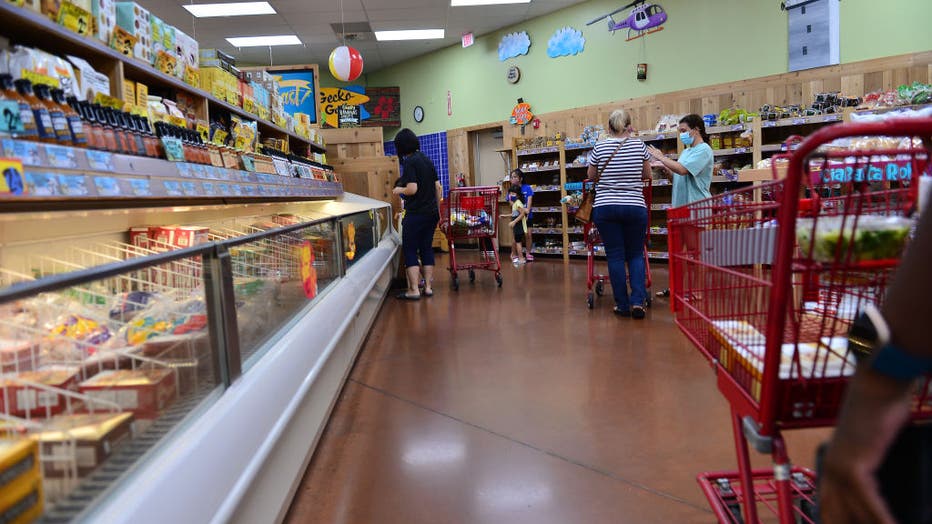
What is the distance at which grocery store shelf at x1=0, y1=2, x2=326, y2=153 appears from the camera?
1.67m

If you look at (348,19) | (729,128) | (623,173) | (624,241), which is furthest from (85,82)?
(348,19)

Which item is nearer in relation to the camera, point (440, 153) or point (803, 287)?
point (803, 287)

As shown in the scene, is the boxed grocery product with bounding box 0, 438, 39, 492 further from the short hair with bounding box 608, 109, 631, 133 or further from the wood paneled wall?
the wood paneled wall

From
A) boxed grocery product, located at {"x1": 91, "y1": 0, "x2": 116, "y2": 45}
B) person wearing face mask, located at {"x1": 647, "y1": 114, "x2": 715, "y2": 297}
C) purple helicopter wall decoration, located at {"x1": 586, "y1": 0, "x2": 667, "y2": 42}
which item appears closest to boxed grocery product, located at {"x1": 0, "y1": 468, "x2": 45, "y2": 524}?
boxed grocery product, located at {"x1": 91, "y1": 0, "x2": 116, "y2": 45}

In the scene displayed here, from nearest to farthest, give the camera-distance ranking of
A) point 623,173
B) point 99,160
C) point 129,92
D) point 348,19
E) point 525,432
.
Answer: point 99,160, point 129,92, point 525,432, point 623,173, point 348,19

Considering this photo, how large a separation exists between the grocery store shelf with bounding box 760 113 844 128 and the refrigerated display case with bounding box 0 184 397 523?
20.1 feet

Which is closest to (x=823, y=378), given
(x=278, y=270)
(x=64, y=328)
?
(x=64, y=328)

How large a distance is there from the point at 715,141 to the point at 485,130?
5182 millimetres

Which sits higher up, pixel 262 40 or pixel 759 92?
pixel 262 40

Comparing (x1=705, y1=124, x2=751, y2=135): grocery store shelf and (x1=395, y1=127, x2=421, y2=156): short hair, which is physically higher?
(x1=705, y1=124, x2=751, y2=135): grocery store shelf

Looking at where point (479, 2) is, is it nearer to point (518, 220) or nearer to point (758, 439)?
point (518, 220)

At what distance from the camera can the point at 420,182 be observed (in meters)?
5.62

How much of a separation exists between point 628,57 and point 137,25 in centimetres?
807

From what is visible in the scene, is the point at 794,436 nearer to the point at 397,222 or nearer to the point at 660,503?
the point at 660,503
